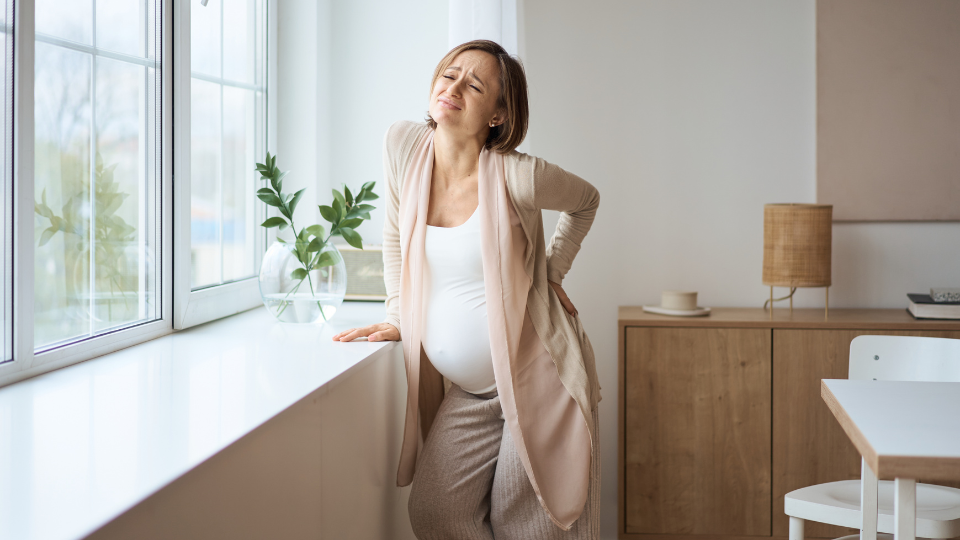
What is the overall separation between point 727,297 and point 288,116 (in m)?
1.91

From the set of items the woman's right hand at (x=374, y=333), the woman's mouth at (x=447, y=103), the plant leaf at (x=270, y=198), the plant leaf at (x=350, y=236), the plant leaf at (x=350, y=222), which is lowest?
the woman's right hand at (x=374, y=333)

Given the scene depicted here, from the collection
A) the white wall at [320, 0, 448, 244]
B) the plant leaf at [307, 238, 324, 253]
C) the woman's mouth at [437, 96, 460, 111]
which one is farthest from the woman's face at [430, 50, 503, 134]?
the white wall at [320, 0, 448, 244]

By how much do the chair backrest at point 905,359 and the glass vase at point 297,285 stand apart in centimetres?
156

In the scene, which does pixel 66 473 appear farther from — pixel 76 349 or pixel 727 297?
pixel 727 297

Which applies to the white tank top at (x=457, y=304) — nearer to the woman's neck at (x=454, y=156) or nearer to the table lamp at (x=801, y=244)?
the woman's neck at (x=454, y=156)

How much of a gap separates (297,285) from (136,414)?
36.4 inches

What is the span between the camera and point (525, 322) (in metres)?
1.79

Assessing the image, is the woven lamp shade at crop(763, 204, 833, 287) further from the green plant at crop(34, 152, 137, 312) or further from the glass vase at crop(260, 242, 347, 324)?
the green plant at crop(34, 152, 137, 312)

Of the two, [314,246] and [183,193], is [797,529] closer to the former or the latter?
[314,246]

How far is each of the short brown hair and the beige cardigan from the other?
46 millimetres

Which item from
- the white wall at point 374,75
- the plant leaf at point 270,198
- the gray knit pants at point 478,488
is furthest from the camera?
the white wall at point 374,75

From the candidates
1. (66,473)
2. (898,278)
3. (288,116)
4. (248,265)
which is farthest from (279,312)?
(898,278)

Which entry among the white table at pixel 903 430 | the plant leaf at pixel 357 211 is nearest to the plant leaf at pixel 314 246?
the plant leaf at pixel 357 211

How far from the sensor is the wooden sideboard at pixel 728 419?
2.57 meters
